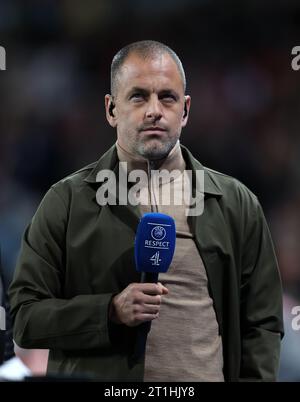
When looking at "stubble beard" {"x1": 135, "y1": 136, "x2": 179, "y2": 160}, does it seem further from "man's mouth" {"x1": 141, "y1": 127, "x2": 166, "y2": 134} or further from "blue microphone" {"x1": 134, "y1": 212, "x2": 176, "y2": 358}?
"blue microphone" {"x1": 134, "y1": 212, "x2": 176, "y2": 358}

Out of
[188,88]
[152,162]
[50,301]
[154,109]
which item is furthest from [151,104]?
[188,88]

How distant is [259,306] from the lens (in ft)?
4.72

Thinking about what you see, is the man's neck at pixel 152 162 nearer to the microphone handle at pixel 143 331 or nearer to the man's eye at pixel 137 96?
the man's eye at pixel 137 96

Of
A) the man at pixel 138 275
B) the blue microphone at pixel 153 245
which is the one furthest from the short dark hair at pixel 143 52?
the blue microphone at pixel 153 245

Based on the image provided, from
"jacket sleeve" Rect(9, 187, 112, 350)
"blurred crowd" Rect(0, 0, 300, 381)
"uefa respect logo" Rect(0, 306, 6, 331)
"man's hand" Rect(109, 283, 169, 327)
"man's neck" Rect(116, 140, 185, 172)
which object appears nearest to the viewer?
"man's hand" Rect(109, 283, 169, 327)

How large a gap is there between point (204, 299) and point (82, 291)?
0.24m

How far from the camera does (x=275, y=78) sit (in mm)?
2621

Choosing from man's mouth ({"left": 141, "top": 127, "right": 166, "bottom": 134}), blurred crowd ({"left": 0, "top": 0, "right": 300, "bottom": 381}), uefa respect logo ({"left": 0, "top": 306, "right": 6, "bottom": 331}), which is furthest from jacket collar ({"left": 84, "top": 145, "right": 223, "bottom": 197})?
blurred crowd ({"left": 0, "top": 0, "right": 300, "bottom": 381})

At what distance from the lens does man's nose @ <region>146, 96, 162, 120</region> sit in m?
1.36

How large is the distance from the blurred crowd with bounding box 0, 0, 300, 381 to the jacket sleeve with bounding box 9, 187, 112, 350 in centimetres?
95

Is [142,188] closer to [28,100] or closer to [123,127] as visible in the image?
[123,127]

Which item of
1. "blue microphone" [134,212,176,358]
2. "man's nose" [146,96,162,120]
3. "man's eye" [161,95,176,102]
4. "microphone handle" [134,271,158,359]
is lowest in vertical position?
"microphone handle" [134,271,158,359]

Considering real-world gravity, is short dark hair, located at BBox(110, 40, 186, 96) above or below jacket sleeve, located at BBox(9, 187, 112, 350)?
above

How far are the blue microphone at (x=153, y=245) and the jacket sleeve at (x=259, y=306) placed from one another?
10.8 inches
